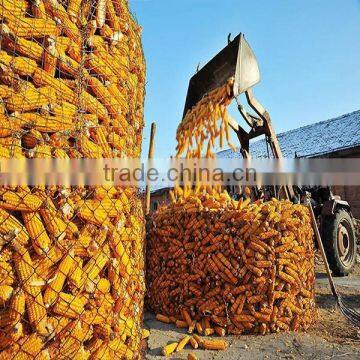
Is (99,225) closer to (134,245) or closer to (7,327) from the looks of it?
(134,245)

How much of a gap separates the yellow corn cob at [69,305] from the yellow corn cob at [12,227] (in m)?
0.38

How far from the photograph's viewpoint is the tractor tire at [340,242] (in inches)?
295

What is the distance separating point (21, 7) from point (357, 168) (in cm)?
1459

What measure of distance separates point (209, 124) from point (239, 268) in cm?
221

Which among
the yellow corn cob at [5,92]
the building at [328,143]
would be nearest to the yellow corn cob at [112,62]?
the yellow corn cob at [5,92]

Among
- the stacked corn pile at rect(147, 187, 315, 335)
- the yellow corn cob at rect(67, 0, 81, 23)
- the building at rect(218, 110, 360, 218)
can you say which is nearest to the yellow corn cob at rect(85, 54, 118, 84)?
the yellow corn cob at rect(67, 0, 81, 23)

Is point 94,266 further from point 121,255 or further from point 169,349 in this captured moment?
point 169,349

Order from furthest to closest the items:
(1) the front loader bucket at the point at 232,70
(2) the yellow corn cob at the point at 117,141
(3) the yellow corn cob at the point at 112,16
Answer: (1) the front loader bucket at the point at 232,70
(3) the yellow corn cob at the point at 112,16
(2) the yellow corn cob at the point at 117,141

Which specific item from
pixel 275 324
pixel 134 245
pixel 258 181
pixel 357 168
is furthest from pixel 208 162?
pixel 357 168

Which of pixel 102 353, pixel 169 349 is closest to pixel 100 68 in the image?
pixel 102 353

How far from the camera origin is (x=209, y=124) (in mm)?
5512

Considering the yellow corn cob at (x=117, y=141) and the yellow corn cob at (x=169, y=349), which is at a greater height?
the yellow corn cob at (x=117, y=141)

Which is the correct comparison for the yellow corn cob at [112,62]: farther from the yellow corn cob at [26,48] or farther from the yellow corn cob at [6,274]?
the yellow corn cob at [6,274]

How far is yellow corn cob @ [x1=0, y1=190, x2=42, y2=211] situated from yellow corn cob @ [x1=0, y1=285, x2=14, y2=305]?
1.34 ft
